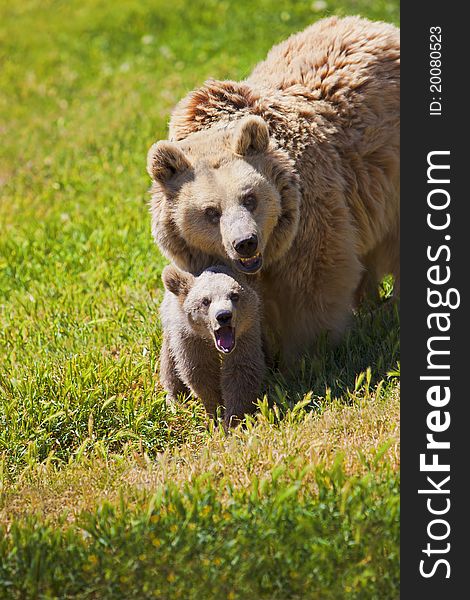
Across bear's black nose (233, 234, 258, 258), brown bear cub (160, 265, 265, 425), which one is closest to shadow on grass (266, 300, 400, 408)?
brown bear cub (160, 265, 265, 425)

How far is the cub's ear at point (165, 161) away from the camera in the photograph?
615cm

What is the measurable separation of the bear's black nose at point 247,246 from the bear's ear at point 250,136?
742 millimetres

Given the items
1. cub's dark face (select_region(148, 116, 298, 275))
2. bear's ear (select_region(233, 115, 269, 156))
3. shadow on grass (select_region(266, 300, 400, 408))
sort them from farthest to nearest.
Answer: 1. shadow on grass (select_region(266, 300, 400, 408))
2. bear's ear (select_region(233, 115, 269, 156))
3. cub's dark face (select_region(148, 116, 298, 275))

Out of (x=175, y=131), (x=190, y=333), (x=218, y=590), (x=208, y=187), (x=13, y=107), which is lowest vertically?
(x=218, y=590)

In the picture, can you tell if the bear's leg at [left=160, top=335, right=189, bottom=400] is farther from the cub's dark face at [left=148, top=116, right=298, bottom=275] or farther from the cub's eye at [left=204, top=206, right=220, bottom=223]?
the cub's eye at [left=204, top=206, right=220, bottom=223]

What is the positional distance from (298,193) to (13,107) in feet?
30.1

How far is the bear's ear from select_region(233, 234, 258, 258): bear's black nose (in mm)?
742

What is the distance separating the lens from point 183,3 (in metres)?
16.7

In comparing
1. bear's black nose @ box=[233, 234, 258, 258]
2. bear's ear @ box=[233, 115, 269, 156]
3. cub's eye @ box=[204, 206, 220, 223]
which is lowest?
bear's black nose @ box=[233, 234, 258, 258]

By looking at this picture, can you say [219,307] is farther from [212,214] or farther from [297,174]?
Answer: [297,174]

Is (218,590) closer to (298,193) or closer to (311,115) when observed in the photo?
(298,193)

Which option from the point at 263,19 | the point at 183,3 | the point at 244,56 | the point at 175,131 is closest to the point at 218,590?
the point at 175,131

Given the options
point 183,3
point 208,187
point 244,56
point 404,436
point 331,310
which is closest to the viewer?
point 404,436

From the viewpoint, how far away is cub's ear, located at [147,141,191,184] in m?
6.15
